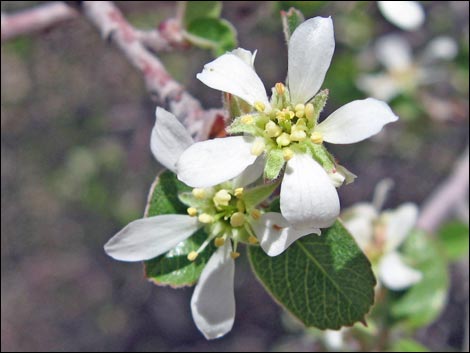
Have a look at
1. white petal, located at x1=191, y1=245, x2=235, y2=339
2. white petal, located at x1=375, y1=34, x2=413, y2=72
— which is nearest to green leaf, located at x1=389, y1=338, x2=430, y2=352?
white petal, located at x1=191, y1=245, x2=235, y2=339

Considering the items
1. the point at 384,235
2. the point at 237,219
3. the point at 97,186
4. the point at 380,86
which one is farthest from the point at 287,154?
the point at 97,186

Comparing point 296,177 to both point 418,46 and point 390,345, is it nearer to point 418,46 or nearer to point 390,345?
point 390,345

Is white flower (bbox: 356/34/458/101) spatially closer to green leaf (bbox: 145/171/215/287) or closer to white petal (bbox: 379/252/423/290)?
white petal (bbox: 379/252/423/290)

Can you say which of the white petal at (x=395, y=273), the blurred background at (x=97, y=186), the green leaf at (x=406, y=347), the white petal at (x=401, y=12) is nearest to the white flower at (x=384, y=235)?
the white petal at (x=395, y=273)

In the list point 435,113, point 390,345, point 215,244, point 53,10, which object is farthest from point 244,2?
point 435,113

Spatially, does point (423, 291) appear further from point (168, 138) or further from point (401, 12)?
point (168, 138)
